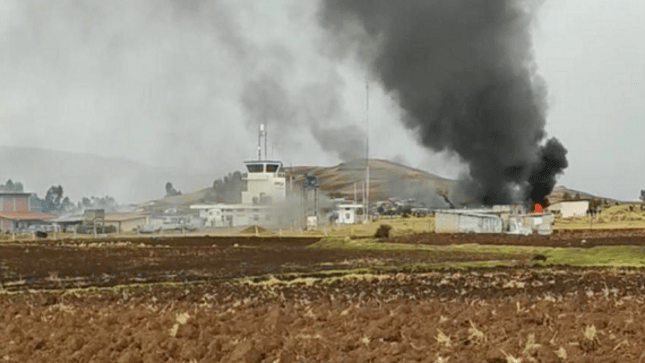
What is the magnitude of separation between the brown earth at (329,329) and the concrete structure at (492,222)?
61046 mm

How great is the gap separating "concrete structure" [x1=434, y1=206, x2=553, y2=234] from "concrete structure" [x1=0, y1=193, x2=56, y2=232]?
6251 centimetres

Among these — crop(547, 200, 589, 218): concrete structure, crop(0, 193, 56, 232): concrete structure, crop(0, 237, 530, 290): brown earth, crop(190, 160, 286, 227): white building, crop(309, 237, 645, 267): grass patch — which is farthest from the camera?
crop(547, 200, 589, 218): concrete structure

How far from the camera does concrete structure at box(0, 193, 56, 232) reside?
465 ft

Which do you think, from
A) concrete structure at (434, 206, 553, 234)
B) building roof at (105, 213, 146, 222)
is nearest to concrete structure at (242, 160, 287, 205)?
building roof at (105, 213, 146, 222)

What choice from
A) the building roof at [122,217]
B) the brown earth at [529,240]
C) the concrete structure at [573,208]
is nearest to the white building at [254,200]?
the building roof at [122,217]

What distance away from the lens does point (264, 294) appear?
31.7 meters

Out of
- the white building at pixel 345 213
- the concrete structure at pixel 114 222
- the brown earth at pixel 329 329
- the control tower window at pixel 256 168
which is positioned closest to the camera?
the brown earth at pixel 329 329

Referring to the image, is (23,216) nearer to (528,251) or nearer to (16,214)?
(16,214)

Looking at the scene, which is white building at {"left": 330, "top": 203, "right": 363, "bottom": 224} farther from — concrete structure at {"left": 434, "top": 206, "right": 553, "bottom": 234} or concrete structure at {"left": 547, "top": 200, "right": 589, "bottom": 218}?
concrete structure at {"left": 434, "top": 206, "right": 553, "bottom": 234}

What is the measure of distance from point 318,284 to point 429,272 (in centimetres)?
834

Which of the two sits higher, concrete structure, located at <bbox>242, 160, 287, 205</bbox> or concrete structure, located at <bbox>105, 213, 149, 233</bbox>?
concrete structure, located at <bbox>242, 160, 287, 205</bbox>

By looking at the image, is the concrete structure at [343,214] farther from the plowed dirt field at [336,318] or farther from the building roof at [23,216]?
the plowed dirt field at [336,318]

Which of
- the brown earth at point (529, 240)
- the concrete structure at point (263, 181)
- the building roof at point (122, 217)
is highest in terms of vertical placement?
the concrete structure at point (263, 181)

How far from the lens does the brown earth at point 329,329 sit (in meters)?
15.5
